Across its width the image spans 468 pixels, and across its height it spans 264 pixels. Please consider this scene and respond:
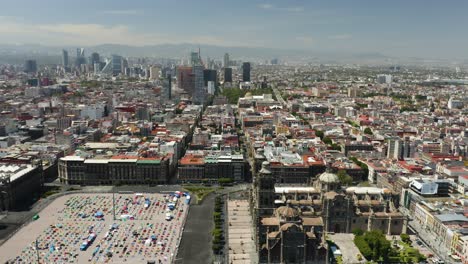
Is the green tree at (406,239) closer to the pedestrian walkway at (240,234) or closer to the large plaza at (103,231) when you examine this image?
the pedestrian walkway at (240,234)

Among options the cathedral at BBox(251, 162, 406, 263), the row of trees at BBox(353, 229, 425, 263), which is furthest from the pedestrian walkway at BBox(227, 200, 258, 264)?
the row of trees at BBox(353, 229, 425, 263)

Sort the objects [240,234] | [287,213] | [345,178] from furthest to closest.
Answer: [345,178], [240,234], [287,213]

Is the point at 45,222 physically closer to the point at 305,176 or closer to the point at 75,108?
the point at 305,176

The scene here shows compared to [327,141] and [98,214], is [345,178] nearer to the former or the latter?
[327,141]

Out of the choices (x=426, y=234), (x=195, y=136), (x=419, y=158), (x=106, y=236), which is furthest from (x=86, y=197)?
(x=419, y=158)

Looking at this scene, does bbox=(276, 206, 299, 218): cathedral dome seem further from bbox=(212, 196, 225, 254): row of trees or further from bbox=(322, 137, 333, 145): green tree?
bbox=(322, 137, 333, 145): green tree

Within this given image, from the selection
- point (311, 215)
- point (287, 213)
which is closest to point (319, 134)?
point (311, 215)

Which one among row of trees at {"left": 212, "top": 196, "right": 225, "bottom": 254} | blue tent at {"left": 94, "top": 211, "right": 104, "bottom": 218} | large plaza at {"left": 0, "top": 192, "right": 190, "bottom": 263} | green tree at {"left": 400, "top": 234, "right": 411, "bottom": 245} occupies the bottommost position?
large plaza at {"left": 0, "top": 192, "right": 190, "bottom": 263}

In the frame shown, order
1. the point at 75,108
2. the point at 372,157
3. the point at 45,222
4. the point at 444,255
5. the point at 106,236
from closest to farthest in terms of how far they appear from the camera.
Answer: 1. the point at 444,255
2. the point at 106,236
3. the point at 45,222
4. the point at 372,157
5. the point at 75,108

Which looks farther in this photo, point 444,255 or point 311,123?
point 311,123
